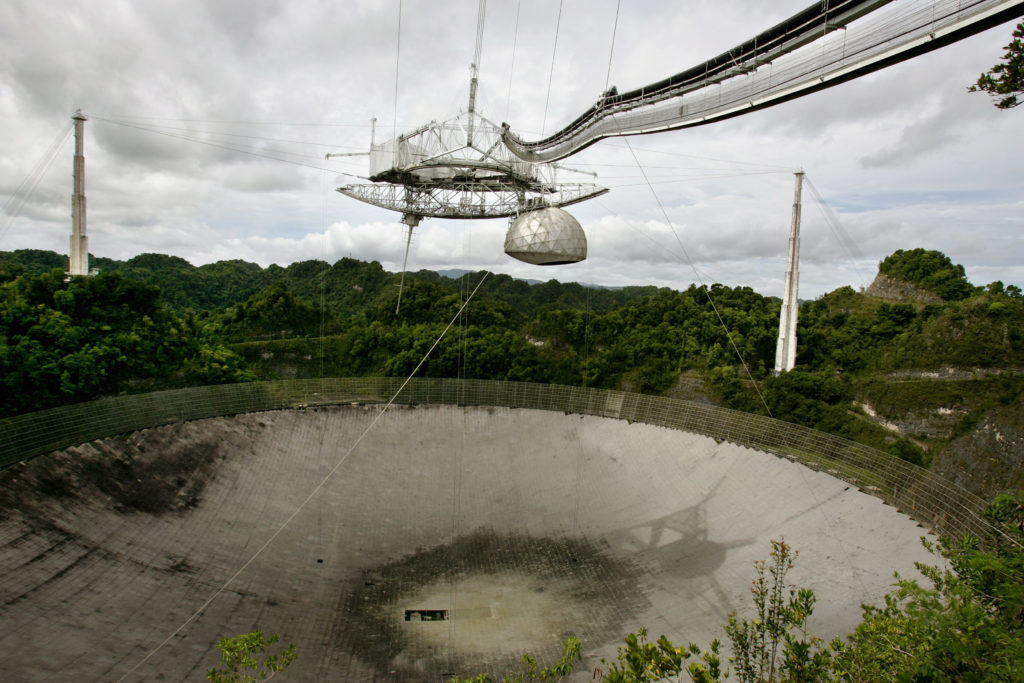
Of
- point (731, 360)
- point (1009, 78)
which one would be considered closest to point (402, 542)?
point (1009, 78)

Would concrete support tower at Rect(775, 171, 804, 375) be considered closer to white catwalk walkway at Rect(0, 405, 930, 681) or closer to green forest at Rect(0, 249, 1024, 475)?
green forest at Rect(0, 249, 1024, 475)

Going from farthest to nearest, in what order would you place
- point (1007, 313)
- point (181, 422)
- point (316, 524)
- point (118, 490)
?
point (1007, 313), point (181, 422), point (316, 524), point (118, 490)

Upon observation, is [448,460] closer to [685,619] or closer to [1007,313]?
[685,619]

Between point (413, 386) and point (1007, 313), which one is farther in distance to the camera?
point (1007, 313)

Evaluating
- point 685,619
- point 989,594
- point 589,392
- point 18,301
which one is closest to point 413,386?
point 589,392

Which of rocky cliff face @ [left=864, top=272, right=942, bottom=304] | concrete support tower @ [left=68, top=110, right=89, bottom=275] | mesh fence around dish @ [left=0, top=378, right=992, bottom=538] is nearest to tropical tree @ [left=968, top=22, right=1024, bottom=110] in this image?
mesh fence around dish @ [left=0, top=378, right=992, bottom=538]

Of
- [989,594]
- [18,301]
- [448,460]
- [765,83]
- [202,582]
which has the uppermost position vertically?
[765,83]
